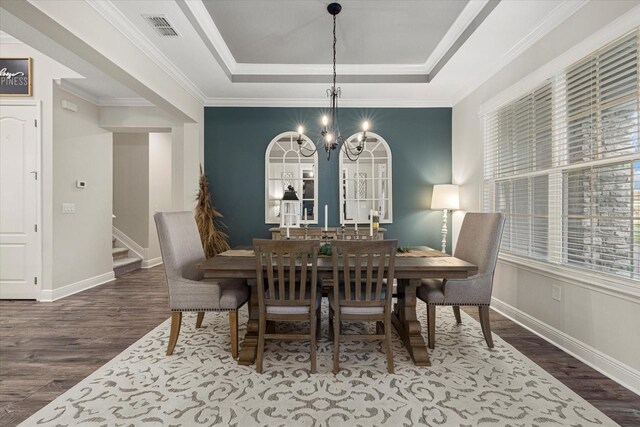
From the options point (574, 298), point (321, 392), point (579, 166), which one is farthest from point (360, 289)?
point (579, 166)

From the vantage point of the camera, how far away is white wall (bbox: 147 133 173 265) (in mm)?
6332

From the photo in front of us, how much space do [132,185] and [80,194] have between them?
6.48 feet

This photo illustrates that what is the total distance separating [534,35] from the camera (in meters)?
2.94

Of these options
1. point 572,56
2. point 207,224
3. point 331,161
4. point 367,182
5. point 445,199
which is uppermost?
point 572,56

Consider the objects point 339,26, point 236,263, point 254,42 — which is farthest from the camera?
point 254,42

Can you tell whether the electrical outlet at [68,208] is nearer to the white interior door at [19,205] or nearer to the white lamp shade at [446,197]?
the white interior door at [19,205]

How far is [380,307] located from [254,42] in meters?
3.14

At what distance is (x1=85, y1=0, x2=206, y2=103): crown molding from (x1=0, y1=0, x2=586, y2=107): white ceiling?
10 millimetres

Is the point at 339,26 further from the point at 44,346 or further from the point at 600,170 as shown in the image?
the point at 44,346

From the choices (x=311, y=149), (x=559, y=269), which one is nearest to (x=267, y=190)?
(x=311, y=149)

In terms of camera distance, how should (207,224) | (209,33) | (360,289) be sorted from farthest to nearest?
(207,224)
(209,33)
(360,289)

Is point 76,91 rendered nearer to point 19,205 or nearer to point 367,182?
point 19,205

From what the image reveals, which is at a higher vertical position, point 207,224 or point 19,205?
point 19,205

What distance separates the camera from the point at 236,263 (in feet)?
8.12
